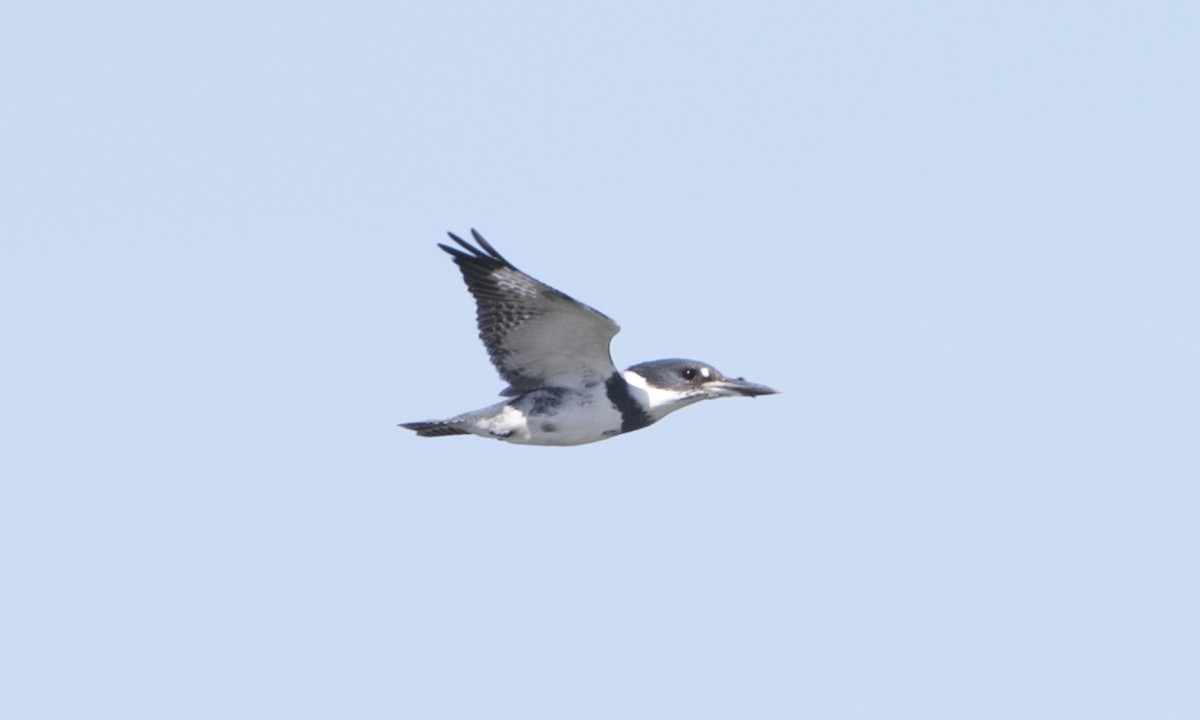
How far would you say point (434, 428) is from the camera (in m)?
21.1

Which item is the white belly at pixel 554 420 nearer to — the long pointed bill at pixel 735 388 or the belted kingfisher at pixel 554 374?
the belted kingfisher at pixel 554 374

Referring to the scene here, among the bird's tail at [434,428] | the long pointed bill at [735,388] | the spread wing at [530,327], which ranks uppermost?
the spread wing at [530,327]

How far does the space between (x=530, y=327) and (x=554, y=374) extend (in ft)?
2.08

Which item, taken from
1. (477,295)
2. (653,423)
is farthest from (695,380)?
(477,295)

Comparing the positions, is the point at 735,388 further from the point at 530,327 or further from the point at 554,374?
the point at 530,327

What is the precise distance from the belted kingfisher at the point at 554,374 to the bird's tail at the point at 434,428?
2 centimetres

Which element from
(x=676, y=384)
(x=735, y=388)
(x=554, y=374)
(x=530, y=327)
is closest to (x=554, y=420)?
(x=554, y=374)

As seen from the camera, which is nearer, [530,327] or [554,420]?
[530,327]

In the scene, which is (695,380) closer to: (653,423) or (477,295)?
(653,423)

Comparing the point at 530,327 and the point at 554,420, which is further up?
the point at 530,327

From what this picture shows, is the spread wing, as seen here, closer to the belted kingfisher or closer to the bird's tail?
the belted kingfisher

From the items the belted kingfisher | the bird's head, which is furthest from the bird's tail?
the bird's head

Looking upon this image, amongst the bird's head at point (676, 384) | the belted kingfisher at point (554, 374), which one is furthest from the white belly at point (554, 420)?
the bird's head at point (676, 384)

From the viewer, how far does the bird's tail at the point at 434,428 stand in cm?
2086
